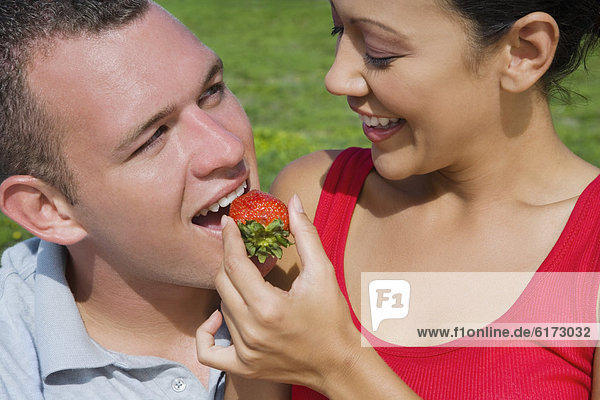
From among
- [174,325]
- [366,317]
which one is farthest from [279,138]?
[366,317]

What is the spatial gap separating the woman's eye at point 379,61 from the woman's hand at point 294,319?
61cm

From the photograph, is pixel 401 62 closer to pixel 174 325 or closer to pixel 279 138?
pixel 174 325

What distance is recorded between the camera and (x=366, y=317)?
2.89 m

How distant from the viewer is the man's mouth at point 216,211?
10.2 feet

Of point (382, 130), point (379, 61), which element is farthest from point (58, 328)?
point (379, 61)

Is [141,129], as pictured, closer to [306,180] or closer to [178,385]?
[306,180]

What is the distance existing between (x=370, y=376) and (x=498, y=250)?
28.0 inches

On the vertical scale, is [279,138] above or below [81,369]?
below

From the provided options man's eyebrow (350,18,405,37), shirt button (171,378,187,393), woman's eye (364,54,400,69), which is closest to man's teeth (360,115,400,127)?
woman's eye (364,54,400,69)

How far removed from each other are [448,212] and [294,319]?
89cm

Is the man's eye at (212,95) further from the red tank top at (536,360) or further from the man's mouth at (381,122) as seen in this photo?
the red tank top at (536,360)

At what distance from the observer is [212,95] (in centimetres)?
326

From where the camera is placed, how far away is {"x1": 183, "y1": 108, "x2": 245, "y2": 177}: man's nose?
2.97m

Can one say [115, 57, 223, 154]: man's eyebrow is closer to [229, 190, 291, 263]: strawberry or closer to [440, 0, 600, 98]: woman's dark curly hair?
[229, 190, 291, 263]: strawberry
